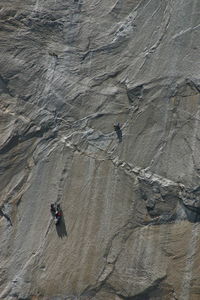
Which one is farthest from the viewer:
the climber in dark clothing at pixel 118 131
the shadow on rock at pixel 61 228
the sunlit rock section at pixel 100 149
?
the climber in dark clothing at pixel 118 131

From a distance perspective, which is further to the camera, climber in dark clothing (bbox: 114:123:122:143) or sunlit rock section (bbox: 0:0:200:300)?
climber in dark clothing (bbox: 114:123:122:143)

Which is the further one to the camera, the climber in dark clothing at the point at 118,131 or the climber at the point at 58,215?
the climber in dark clothing at the point at 118,131

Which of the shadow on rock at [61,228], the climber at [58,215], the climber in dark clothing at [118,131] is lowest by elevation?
the shadow on rock at [61,228]

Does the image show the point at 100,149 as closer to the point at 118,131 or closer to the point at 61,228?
the point at 118,131

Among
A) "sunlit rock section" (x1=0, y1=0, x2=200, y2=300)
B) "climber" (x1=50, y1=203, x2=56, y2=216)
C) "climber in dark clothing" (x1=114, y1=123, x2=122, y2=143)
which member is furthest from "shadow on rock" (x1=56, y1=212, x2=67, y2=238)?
"climber in dark clothing" (x1=114, y1=123, x2=122, y2=143)

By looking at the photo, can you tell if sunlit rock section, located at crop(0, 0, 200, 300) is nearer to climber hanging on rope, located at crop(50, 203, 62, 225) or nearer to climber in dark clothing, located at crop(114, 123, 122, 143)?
climber in dark clothing, located at crop(114, 123, 122, 143)

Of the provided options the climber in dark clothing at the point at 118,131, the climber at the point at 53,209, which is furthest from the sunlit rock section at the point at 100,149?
Result: the climber at the point at 53,209

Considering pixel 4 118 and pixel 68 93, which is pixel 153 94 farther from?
pixel 4 118

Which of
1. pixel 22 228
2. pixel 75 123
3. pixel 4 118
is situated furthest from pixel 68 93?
pixel 22 228

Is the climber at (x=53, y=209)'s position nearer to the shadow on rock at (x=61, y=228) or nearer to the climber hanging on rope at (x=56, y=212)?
the climber hanging on rope at (x=56, y=212)
